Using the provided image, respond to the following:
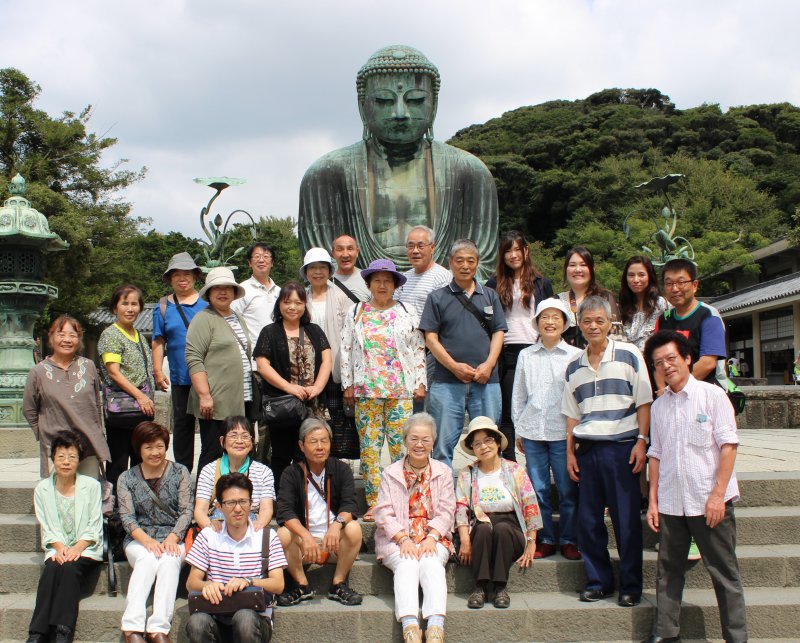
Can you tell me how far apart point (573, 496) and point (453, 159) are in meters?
4.36

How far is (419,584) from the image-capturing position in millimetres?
3676

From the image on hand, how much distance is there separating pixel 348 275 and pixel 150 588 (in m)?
2.32

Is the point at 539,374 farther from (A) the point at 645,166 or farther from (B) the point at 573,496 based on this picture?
(A) the point at 645,166

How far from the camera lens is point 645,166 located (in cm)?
3278

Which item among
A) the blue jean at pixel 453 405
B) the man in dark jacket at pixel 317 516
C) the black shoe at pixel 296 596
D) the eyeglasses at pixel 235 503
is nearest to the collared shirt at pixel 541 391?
the blue jean at pixel 453 405

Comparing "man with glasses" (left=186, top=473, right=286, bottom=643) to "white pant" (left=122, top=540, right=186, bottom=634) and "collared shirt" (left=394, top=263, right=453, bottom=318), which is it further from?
"collared shirt" (left=394, top=263, right=453, bottom=318)

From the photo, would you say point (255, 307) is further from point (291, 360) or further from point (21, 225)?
point (21, 225)

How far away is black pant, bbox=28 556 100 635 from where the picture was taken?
11.8 ft

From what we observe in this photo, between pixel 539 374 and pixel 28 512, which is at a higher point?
pixel 539 374

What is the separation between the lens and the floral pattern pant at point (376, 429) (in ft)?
13.8

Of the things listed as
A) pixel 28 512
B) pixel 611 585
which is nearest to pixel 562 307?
pixel 611 585

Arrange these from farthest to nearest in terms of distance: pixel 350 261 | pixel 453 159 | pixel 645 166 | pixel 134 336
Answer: pixel 645 166, pixel 453 159, pixel 350 261, pixel 134 336

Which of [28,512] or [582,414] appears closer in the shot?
[582,414]

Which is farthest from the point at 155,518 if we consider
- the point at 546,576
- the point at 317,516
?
the point at 546,576
